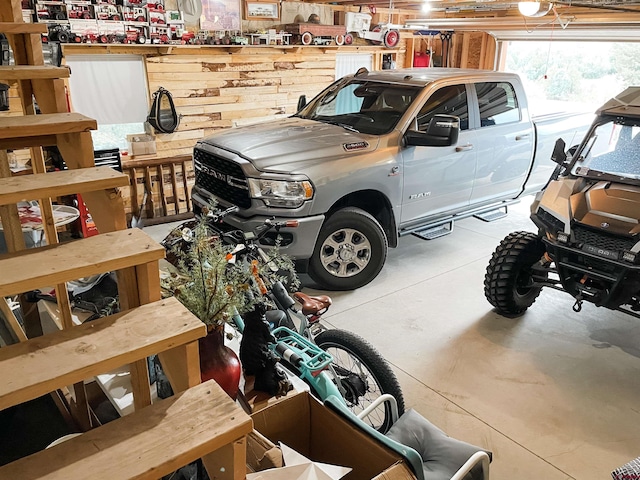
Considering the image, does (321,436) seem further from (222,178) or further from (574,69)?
(574,69)

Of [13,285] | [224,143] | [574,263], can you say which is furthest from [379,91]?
[13,285]

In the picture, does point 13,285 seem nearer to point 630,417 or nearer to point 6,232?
point 6,232

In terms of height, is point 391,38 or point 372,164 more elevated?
point 391,38

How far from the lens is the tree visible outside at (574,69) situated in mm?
8711

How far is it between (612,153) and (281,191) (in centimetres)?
257

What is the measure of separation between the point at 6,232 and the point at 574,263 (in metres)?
3.40

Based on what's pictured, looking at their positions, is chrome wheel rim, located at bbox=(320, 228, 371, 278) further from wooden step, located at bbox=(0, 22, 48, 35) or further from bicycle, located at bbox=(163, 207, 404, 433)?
wooden step, located at bbox=(0, 22, 48, 35)

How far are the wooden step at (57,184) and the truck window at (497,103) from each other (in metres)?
4.31

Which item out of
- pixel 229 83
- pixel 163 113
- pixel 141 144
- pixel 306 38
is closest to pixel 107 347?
pixel 141 144

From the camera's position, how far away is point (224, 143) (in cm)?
464

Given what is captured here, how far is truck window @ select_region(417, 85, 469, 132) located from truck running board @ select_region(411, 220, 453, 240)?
1.00 metres

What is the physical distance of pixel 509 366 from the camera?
3.61 m

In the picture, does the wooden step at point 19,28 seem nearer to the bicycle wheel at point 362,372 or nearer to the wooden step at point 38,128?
the wooden step at point 38,128

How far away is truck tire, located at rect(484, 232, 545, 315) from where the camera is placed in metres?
4.04
